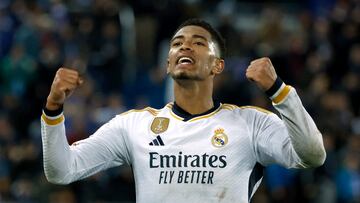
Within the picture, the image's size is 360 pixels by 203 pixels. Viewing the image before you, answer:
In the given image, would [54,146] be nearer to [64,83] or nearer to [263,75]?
[64,83]

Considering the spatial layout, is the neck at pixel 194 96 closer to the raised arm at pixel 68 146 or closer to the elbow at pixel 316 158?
the raised arm at pixel 68 146

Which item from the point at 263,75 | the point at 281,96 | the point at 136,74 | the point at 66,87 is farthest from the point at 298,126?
the point at 136,74

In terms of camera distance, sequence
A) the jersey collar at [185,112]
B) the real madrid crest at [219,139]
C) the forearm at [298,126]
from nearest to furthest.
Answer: the forearm at [298,126] → the real madrid crest at [219,139] → the jersey collar at [185,112]

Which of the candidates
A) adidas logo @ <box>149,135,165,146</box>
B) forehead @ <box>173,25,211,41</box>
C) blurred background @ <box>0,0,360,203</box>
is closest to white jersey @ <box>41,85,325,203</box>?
adidas logo @ <box>149,135,165,146</box>

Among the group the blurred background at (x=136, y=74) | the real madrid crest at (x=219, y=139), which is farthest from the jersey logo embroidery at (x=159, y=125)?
the blurred background at (x=136, y=74)

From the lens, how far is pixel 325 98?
14.1 meters

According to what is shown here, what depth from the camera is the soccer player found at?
19.8ft

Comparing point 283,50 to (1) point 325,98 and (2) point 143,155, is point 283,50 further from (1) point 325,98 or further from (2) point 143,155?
(2) point 143,155

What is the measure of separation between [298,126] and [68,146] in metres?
1.50

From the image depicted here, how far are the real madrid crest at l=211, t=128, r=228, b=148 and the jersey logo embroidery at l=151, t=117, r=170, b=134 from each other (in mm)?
353

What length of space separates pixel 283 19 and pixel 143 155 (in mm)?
11545

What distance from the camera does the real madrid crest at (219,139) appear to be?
6496 mm

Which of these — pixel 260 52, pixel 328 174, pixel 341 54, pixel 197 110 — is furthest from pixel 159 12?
pixel 197 110

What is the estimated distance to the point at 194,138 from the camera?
6523 millimetres
